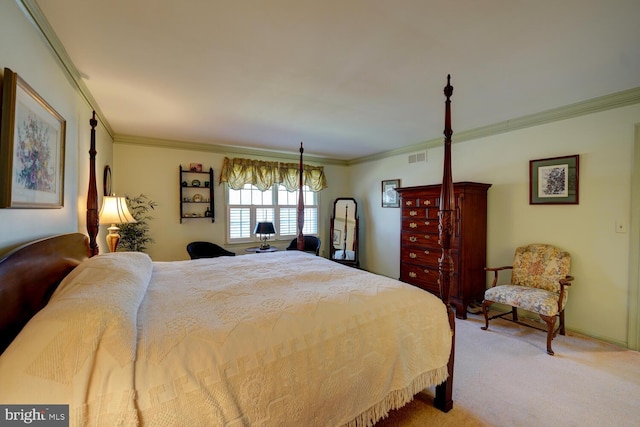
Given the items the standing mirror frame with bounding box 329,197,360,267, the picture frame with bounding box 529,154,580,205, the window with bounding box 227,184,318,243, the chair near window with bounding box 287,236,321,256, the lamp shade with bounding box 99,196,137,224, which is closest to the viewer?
the lamp shade with bounding box 99,196,137,224

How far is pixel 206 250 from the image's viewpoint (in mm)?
4469

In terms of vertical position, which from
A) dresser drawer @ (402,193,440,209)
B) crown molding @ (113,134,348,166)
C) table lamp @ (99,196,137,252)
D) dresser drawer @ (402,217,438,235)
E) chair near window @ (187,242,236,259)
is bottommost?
chair near window @ (187,242,236,259)

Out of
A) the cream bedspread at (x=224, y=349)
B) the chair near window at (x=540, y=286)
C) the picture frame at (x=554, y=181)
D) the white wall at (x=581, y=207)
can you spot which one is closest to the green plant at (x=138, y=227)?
the cream bedspread at (x=224, y=349)

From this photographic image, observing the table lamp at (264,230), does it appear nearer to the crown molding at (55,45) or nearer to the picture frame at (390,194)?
the picture frame at (390,194)

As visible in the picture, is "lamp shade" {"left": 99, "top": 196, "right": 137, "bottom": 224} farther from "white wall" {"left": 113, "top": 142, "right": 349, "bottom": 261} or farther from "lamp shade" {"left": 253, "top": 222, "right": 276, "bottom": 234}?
"lamp shade" {"left": 253, "top": 222, "right": 276, "bottom": 234}

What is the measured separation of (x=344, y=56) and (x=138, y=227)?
3839 mm

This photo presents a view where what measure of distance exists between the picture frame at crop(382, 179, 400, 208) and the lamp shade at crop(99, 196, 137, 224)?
4043 mm

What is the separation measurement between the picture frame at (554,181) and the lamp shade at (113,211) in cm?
464

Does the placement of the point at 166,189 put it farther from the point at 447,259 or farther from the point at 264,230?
the point at 447,259

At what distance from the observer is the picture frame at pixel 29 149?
1316 mm

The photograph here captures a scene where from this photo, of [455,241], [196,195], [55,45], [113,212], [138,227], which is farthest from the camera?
[196,195]

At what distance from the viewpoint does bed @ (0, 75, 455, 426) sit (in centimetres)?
90

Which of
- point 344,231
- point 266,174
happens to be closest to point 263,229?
point 266,174

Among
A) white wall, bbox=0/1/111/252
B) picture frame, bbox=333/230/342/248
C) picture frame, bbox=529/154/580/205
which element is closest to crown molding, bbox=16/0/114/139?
white wall, bbox=0/1/111/252
